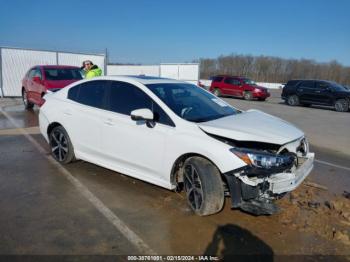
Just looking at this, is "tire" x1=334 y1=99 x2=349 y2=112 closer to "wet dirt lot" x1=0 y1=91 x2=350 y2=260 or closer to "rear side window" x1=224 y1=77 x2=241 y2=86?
"rear side window" x1=224 y1=77 x2=241 y2=86

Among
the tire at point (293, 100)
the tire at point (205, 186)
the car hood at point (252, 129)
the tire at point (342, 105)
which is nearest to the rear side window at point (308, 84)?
the tire at point (293, 100)

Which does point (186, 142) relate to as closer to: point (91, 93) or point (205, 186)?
point (205, 186)

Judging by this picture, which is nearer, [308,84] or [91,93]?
[91,93]

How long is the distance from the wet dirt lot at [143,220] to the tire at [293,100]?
1644cm

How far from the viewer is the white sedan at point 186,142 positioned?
3.75 m

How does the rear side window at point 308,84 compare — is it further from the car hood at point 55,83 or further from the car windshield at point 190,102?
the car windshield at point 190,102

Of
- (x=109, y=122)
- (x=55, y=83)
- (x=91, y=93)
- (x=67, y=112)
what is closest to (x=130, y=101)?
(x=109, y=122)

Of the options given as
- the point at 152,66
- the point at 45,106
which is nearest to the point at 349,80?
the point at 152,66

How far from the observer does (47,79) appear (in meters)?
11.5

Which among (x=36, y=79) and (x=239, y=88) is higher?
(x=36, y=79)

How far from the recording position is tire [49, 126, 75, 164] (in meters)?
5.85

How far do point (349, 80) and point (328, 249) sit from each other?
72829 millimetres

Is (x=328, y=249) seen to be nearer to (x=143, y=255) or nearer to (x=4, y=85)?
(x=143, y=255)

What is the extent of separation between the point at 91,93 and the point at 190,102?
178 centimetres
